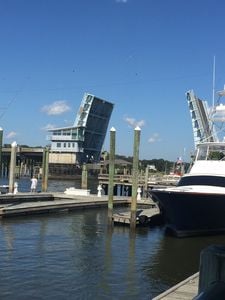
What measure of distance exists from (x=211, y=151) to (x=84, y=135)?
91.6 metres

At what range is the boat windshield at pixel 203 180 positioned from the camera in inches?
987

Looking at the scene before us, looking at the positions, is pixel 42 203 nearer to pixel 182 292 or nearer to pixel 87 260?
pixel 87 260

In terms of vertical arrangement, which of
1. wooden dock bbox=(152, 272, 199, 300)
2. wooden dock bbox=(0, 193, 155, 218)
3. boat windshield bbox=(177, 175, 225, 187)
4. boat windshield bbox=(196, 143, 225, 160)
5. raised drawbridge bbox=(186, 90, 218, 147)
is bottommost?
wooden dock bbox=(152, 272, 199, 300)

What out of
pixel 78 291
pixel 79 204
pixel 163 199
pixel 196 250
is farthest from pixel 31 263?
pixel 79 204

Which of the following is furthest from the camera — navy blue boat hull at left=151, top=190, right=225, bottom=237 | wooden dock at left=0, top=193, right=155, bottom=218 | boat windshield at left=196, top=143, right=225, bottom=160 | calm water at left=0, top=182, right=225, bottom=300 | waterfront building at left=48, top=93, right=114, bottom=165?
waterfront building at left=48, top=93, right=114, bottom=165

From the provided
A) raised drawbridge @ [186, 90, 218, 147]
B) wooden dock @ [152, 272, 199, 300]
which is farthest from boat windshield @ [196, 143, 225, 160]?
raised drawbridge @ [186, 90, 218, 147]

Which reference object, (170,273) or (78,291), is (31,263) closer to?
(78,291)

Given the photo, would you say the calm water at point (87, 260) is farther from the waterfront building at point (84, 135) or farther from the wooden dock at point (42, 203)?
the waterfront building at point (84, 135)

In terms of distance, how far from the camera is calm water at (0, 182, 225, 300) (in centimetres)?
1371

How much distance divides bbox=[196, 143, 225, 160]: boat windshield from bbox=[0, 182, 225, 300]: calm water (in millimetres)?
4966

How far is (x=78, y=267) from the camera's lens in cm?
1658

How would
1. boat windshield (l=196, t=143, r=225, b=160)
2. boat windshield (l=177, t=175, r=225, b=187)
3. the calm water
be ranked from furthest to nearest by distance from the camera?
boat windshield (l=196, t=143, r=225, b=160) < boat windshield (l=177, t=175, r=225, b=187) < the calm water

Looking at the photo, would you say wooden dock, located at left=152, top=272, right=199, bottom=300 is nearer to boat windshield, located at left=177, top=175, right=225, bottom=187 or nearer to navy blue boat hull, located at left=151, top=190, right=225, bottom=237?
navy blue boat hull, located at left=151, top=190, right=225, bottom=237

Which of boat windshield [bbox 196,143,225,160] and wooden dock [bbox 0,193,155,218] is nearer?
boat windshield [bbox 196,143,225,160]
